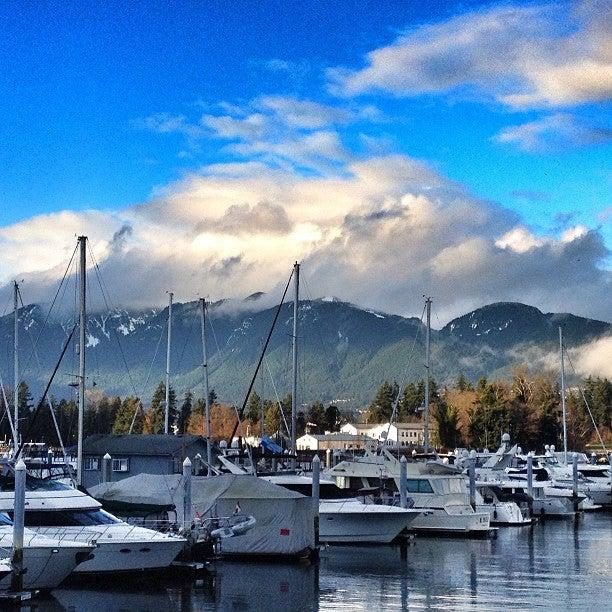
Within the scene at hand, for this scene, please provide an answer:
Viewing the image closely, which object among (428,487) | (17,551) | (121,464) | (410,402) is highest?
(410,402)

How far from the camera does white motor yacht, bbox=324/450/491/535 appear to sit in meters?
52.6

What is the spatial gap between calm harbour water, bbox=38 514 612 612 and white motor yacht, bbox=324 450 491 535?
15.6 ft

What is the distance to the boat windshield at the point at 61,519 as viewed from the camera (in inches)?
1345

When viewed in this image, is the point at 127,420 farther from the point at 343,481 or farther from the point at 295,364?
the point at 343,481

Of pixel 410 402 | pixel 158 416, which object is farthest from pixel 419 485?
pixel 410 402

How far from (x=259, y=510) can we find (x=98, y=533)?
757 cm

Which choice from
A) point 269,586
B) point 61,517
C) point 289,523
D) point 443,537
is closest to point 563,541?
point 443,537

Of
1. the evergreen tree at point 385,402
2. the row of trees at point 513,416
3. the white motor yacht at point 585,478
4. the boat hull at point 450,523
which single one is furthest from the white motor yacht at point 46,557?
the evergreen tree at point 385,402

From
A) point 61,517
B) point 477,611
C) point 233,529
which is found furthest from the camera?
point 233,529

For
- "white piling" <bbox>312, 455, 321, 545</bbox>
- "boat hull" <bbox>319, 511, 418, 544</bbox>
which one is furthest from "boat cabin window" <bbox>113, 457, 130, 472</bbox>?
"white piling" <bbox>312, 455, 321, 545</bbox>

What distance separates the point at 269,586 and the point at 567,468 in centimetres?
5760

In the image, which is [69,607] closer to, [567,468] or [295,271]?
[295,271]

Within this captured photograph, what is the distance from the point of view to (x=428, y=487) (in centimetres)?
A: 5391

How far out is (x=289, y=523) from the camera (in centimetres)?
4016
